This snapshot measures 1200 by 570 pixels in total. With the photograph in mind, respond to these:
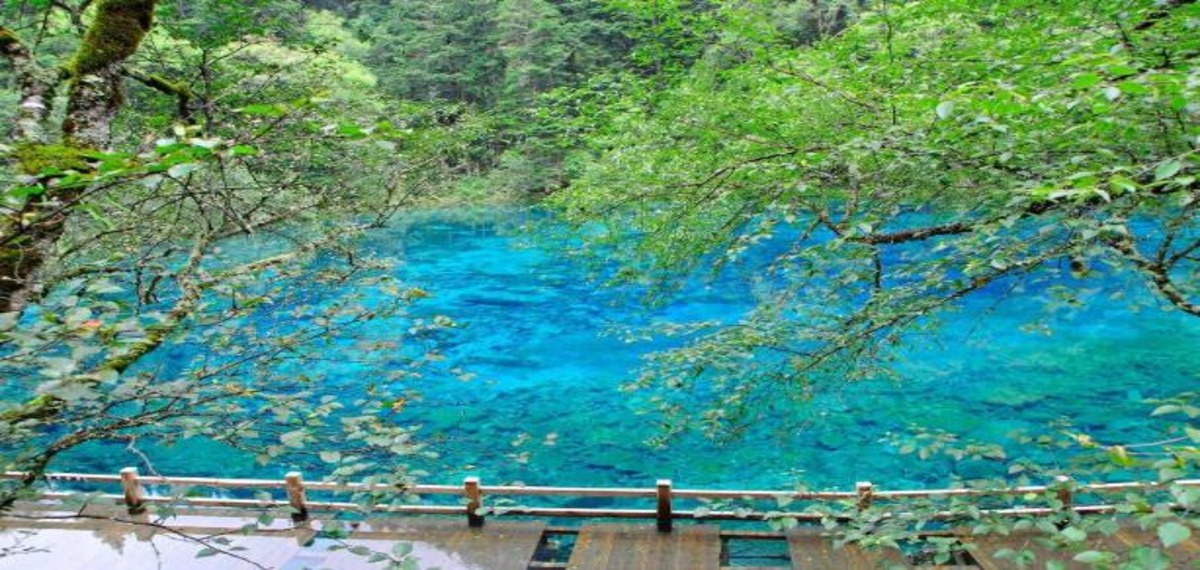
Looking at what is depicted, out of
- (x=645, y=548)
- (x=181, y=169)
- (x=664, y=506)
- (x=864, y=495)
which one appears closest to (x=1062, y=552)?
(x=864, y=495)

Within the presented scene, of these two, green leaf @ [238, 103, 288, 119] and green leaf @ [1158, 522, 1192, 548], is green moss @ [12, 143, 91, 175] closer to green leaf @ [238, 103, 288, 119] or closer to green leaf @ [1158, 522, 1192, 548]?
green leaf @ [238, 103, 288, 119]

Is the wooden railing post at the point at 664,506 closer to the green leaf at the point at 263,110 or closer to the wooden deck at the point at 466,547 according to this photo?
the wooden deck at the point at 466,547

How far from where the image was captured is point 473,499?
7566 millimetres

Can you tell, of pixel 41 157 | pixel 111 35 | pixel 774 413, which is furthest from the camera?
pixel 774 413

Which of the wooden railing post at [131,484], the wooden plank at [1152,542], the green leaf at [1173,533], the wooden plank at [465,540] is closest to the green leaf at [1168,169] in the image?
the green leaf at [1173,533]

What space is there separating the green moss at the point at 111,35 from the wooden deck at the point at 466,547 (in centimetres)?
506

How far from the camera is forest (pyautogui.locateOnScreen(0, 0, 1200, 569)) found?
7.80ft

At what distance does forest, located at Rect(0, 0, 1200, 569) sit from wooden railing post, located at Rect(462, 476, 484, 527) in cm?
39

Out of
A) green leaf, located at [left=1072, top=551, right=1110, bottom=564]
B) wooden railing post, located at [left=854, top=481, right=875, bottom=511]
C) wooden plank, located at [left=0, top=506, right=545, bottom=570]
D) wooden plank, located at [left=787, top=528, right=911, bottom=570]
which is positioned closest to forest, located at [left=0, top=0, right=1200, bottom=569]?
green leaf, located at [left=1072, top=551, right=1110, bottom=564]

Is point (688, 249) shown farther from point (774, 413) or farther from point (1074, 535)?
point (774, 413)

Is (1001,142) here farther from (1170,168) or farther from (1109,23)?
(1170,168)

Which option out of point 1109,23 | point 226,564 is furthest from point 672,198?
point 226,564

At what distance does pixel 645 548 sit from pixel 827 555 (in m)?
1.79

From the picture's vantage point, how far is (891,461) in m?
10.9
